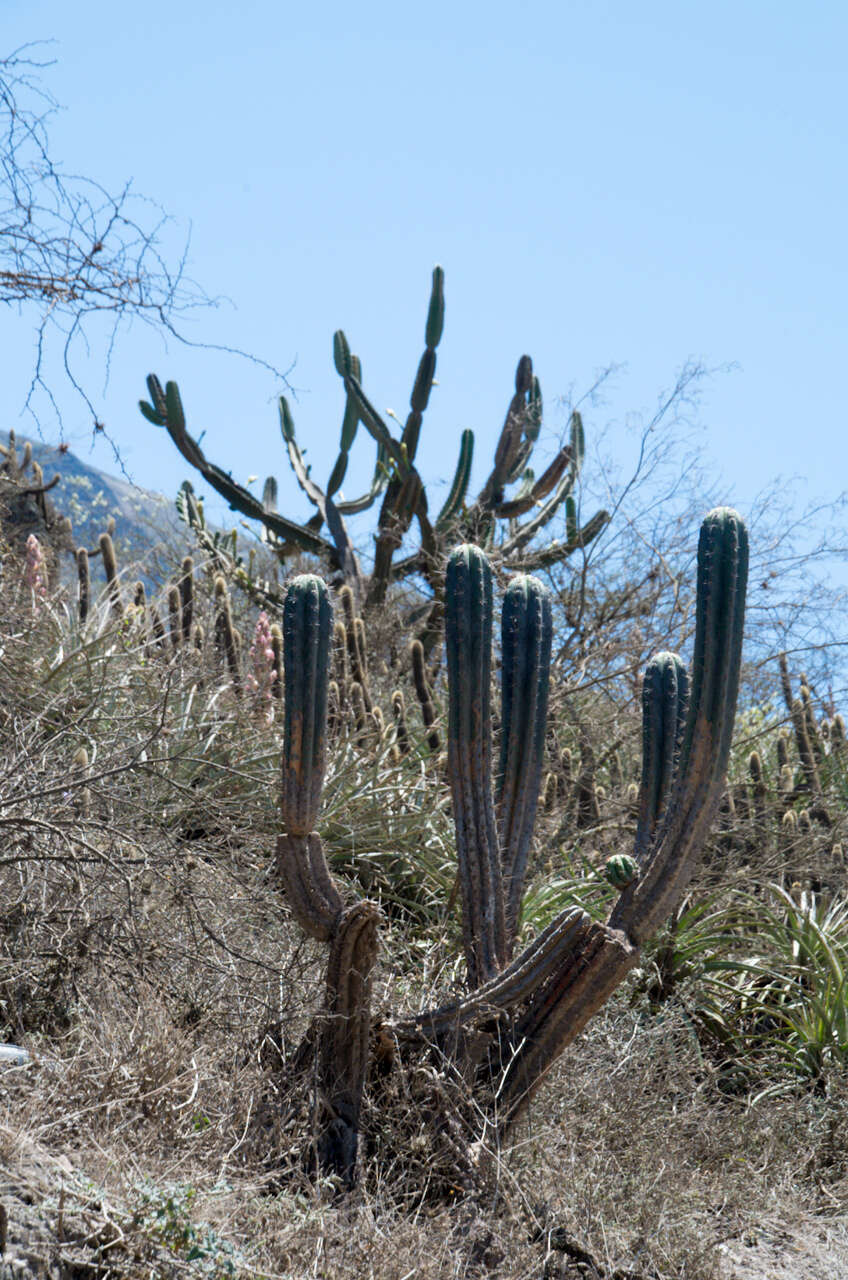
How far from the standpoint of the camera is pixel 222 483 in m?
13.6

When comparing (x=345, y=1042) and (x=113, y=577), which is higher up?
(x=113, y=577)

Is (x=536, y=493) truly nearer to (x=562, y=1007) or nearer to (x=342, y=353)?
(x=342, y=353)

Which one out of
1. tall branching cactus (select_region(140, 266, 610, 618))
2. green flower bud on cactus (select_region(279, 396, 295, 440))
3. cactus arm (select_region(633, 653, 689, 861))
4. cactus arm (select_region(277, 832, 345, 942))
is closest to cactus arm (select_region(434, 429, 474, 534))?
tall branching cactus (select_region(140, 266, 610, 618))

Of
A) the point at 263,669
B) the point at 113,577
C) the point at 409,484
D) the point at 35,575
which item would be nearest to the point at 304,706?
the point at 263,669

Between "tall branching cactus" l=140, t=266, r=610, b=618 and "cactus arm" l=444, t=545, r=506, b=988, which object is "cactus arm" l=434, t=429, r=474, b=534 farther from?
"cactus arm" l=444, t=545, r=506, b=988

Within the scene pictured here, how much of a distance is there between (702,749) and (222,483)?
964cm

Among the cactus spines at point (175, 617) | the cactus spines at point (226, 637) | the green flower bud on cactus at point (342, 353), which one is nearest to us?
the cactus spines at point (226, 637)

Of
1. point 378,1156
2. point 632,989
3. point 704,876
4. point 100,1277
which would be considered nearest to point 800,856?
point 704,876

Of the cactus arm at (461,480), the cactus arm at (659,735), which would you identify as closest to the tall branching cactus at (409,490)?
the cactus arm at (461,480)

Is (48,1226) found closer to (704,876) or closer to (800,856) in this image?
(704,876)

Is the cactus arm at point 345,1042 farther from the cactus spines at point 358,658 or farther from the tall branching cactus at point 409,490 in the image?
the tall branching cactus at point 409,490

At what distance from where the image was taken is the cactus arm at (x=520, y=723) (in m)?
5.18

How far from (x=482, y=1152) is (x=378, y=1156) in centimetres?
38

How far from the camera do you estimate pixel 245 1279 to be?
11.4 ft
